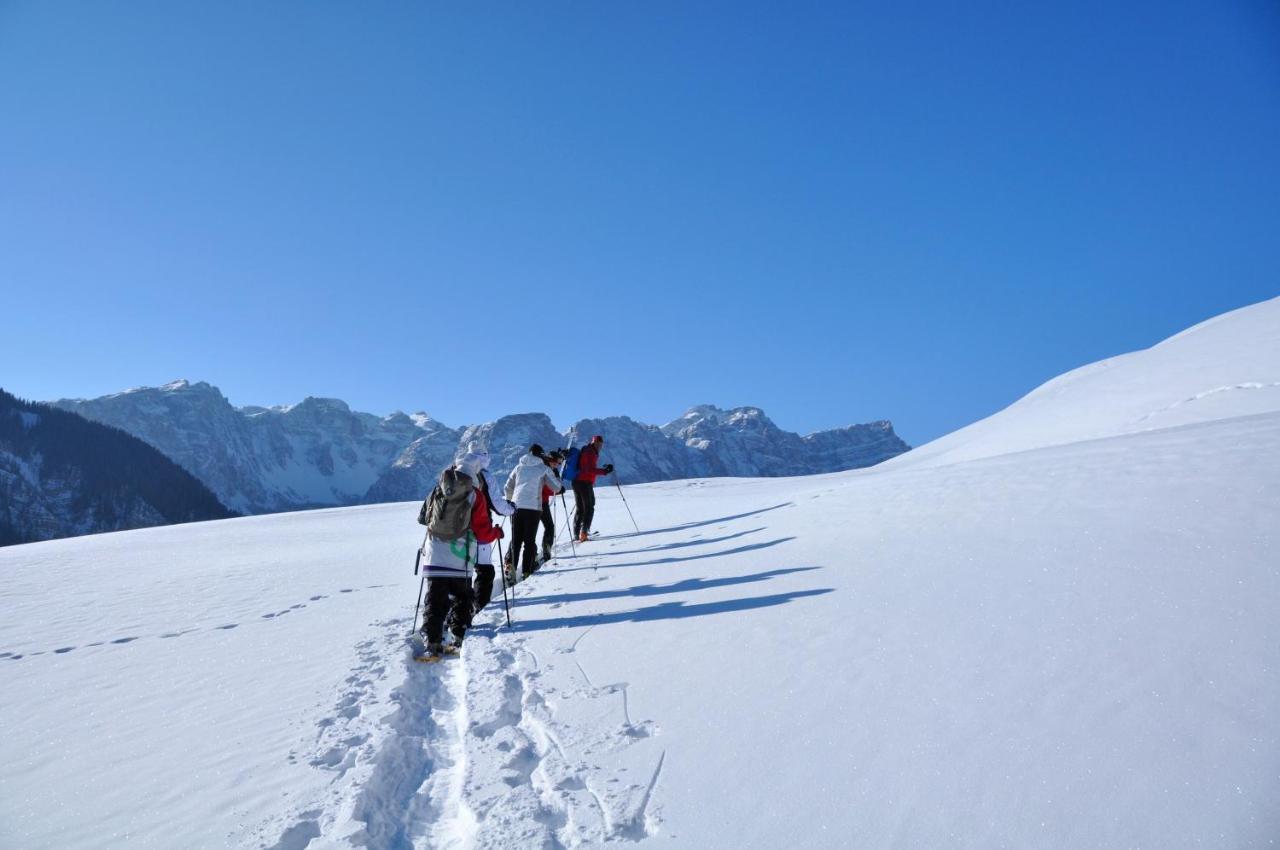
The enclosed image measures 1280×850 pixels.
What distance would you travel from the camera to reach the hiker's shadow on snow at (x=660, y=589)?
7727mm

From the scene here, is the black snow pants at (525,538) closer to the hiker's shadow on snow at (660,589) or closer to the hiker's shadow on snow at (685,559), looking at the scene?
the hiker's shadow on snow at (685,559)

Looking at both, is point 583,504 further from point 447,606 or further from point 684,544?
point 447,606

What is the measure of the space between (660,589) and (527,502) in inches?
127

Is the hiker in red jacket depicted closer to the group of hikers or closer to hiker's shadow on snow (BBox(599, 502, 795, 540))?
hiker's shadow on snow (BBox(599, 502, 795, 540))

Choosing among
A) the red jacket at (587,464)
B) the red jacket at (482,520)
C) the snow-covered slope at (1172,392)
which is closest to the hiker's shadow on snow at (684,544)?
the red jacket at (587,464)

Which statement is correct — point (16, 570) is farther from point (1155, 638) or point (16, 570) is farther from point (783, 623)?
point (1155, 638)

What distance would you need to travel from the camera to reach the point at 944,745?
343 cm

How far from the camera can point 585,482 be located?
13.5 meters

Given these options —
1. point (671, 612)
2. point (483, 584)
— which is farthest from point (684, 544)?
point (671, 612)

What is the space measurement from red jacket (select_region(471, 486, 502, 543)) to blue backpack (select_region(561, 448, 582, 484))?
5.44m

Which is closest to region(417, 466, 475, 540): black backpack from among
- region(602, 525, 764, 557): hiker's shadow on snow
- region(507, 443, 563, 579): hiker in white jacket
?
region(507, 443, 563, 579): hiker in white jacket

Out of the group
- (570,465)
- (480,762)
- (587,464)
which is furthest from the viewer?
(587,464)

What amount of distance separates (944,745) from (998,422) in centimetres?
3078

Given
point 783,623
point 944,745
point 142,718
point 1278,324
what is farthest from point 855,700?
point 1278,324
